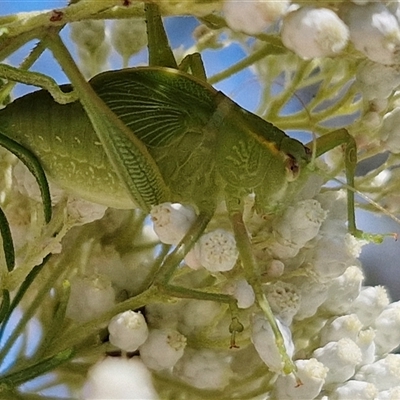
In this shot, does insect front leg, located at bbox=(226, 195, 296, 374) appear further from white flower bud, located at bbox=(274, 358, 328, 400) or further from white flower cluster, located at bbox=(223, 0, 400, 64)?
white flower cluster, located at bbox=(223, 0, 400, 64)

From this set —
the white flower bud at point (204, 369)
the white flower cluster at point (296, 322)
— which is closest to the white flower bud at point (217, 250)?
the white flower cluster at point (296, 322)

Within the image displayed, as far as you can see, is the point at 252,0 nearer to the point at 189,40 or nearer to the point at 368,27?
the point at 368,27

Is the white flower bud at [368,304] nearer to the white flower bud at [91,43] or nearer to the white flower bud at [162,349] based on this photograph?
the white flower bud at [162,349]

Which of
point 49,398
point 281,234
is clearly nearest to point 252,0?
point 281,234

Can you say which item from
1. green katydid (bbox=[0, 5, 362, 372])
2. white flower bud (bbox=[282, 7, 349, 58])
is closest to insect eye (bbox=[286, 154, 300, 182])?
green katydid (bbox=[0, 5, 362, 372])

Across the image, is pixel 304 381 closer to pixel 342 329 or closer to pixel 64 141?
pixel 342 329

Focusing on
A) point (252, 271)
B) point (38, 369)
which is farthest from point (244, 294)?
point (38, 369)
